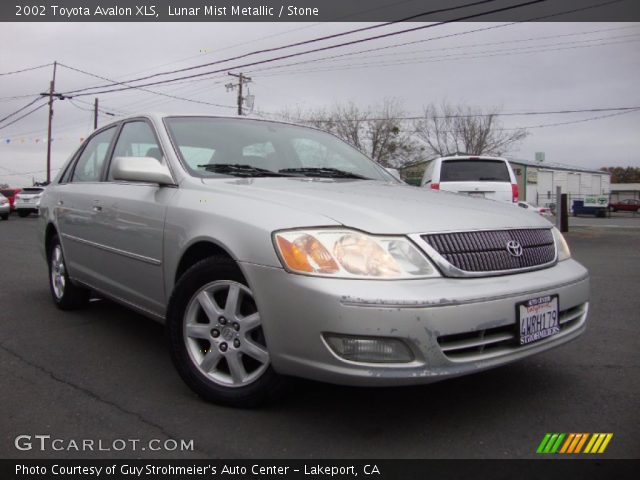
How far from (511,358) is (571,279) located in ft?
2.15

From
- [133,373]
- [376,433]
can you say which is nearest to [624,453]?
[376,433]

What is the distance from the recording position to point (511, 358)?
98.3 inches

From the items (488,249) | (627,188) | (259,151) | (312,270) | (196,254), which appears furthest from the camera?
(627,188)

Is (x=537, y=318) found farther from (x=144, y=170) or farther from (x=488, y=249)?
(x=144, y=170)

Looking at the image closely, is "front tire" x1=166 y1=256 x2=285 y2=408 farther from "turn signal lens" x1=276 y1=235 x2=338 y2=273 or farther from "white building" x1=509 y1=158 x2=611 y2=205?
"white building" x1=509 y1=158 x2=611 y2=205

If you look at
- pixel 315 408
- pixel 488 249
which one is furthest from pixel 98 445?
pixel 488 249

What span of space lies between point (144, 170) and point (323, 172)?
115cm

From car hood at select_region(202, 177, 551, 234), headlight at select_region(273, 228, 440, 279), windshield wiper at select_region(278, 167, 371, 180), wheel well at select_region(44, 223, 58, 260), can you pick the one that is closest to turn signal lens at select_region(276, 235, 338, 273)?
headlight at select_region(273, 228, 440, 279)

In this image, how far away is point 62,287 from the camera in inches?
192

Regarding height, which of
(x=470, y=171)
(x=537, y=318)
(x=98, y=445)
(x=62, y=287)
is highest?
(x=470, y=171)

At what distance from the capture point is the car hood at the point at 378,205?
8.21 feet

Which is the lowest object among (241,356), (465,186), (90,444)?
(90,444)

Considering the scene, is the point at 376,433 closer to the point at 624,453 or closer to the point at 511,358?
the point at 511,358

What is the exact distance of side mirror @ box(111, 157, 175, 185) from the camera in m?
3.16
